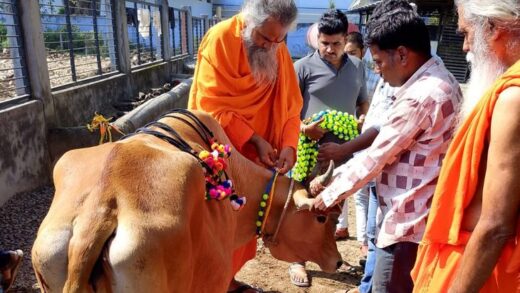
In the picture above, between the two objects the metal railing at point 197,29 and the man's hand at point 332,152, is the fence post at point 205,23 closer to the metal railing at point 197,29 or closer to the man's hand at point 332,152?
the metal railing at point 197,29

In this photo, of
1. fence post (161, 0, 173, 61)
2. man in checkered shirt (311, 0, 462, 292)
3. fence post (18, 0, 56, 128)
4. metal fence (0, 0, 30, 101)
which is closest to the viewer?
man in checkered shirt (311, 0, 462, 292)

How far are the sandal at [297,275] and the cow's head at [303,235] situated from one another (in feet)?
2.35

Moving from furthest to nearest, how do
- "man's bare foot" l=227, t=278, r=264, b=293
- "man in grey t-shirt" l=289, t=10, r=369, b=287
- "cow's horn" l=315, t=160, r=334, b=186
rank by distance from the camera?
"man in grey t-shirt" l=289, t=10, r=369, b=287 < "man's bare foot" l=227, t=278, r=264, b=293 < "cow's horn" l=315, t=160, r=334, b=186

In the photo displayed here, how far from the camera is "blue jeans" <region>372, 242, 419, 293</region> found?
7.11 feet

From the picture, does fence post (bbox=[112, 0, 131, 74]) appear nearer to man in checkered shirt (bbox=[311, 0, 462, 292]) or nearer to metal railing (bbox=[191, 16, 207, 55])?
man in checkered shirt (bbox=[311, 0, 462, 292])

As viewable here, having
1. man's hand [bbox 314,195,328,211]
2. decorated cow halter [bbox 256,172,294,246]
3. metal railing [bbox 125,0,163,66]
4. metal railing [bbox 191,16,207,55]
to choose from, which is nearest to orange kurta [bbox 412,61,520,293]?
man's hand [bbox 314,195,328,211]

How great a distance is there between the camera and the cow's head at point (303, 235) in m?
2.79

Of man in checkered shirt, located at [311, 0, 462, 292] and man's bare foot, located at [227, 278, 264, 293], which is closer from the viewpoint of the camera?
man in checkered shirt, located at [311, 0, 462, 292]

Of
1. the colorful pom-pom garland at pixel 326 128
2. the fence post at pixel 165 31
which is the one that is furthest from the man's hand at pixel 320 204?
the fence post at pixel 165 31

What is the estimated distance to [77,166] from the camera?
1.76m

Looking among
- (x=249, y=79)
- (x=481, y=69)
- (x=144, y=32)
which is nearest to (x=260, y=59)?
(x=249, y=79)

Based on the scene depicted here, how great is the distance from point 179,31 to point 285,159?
1447cm

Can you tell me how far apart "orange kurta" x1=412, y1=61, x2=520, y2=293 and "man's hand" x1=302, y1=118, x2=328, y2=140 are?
5.77 feet

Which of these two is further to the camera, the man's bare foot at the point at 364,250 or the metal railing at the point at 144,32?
the metal railing at the point at 144,32
